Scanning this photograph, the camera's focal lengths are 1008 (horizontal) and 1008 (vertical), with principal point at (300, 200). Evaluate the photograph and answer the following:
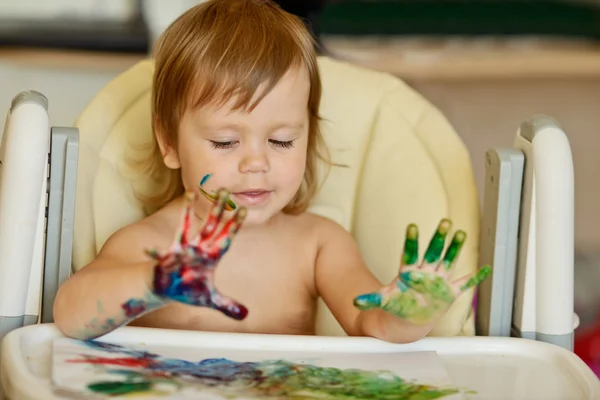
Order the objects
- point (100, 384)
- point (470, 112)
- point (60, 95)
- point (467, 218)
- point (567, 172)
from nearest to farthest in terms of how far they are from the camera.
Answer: point (100, 384) → point (567, 172) → point (467, 218) → point (60, 95) → point (470, 112)

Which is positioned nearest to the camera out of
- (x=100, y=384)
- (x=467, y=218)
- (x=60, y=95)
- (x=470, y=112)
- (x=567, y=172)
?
(x=100, y=384)

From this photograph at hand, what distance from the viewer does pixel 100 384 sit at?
79cm

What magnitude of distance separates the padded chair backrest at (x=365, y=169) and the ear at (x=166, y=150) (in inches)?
2.4

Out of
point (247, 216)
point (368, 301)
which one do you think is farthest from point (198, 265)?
point (247, 216)

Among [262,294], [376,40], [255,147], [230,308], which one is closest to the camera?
[230,308]

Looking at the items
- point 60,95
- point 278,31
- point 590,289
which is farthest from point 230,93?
point 590,289

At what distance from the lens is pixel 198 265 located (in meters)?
0.77

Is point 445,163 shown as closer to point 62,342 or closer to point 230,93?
point 230,93

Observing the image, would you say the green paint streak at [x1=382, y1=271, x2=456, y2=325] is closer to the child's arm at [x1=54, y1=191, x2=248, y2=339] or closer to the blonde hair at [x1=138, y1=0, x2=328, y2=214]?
the child's arm at [x1=54, y1=191, x2=248, y2=339]

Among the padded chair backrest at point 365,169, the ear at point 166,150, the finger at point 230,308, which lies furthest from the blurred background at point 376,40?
the finger at point 230,308

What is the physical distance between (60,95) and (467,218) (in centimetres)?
130

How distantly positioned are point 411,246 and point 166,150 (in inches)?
14.4

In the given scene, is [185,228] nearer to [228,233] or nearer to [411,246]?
[228,233]

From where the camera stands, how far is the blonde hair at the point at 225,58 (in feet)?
3.23
